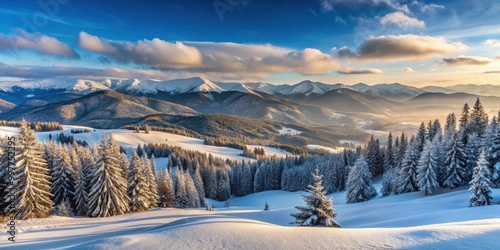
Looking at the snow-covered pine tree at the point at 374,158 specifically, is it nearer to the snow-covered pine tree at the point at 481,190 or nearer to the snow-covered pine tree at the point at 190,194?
the snow-covered pine tree at the point at 190,194

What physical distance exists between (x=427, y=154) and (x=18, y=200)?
1928 inches

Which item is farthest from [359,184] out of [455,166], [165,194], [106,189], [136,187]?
[106,189]

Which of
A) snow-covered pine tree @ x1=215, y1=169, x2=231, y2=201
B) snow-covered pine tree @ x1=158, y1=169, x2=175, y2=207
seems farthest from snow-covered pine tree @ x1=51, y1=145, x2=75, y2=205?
snow-covered pine tree @ x1=215, y1=169, x2=231, y2=201

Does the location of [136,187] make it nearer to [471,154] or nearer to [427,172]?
[427,172]

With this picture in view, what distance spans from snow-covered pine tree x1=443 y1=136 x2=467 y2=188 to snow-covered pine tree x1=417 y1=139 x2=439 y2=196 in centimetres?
208

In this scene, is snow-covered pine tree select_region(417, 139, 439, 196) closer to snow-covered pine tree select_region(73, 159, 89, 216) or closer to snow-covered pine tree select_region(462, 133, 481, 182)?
snow-covered pine tree select_region(462, 133, 481, 182)

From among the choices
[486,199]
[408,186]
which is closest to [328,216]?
[486,199]

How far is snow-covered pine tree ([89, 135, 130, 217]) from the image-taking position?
3092 cm

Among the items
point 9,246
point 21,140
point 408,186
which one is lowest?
point 408,186

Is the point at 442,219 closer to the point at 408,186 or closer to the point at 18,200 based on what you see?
the point at 408,186

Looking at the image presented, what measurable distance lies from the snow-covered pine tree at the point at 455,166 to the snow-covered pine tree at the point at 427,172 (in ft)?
6.81

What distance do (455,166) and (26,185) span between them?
52.7m

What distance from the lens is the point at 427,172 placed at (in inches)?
1548

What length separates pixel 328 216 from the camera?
60.5 ft
